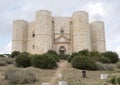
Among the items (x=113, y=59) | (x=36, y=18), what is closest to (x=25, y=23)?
(x=36, y=18)

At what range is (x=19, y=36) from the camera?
57719mm

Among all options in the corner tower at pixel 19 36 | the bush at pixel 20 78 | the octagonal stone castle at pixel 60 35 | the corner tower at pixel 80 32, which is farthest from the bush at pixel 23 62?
the corner tower at pixel 19 36

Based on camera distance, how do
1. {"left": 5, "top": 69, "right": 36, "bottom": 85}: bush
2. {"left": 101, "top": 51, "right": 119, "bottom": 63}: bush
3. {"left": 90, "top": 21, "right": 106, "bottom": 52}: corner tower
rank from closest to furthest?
1. {"left": 5, "top": 69, "right": 36, "bottom": 85}: bush
2. {"left": 101, "top": 51, "right": 119, "bottom": 63}: bush
3. {"left": 90, "top": 21, "right": 106, "bottom": 52}: corner tower

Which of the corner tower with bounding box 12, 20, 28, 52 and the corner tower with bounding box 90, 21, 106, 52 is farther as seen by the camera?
the corner tower with bounding box 12, 20, 28, 52

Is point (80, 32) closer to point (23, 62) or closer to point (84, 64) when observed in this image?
point (23, 62)

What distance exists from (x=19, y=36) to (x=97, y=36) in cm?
1753

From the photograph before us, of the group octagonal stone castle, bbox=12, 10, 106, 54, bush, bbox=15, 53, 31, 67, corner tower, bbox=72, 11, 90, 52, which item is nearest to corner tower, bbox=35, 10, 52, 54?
octagonal stone castle, bbox=12, 10, 106, 54

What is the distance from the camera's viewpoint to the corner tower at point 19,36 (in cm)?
5731

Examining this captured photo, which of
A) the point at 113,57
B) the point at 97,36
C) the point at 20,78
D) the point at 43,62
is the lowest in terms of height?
the point at 20,78

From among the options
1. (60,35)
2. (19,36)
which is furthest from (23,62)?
(19,36)

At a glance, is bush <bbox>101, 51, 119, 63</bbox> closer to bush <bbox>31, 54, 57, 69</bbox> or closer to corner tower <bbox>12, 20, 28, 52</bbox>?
bush <bbox>31, 54, 57, 69</bbox>

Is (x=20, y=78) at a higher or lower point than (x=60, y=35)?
lower

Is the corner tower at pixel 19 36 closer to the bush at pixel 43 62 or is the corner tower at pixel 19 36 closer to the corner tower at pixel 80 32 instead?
the corner tower at pixel 80 32

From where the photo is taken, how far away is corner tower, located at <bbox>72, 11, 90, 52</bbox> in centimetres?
5071
